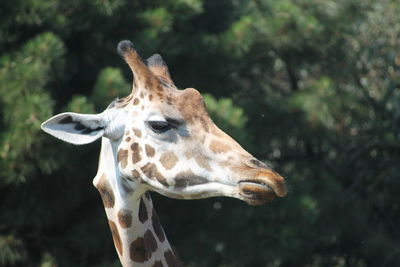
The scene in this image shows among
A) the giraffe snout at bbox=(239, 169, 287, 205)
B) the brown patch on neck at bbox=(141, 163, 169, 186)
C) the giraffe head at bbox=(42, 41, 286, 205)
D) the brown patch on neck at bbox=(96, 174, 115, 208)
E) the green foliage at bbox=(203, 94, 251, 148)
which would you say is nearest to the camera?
the giraffe snout at bbox=(239, 169, 287, 205)

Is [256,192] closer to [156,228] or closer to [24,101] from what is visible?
[156,228]

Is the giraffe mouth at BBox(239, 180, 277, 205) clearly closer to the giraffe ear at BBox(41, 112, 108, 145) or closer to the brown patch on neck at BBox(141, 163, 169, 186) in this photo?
the brown patch on neck at BBox(141, 163, 169, 186)

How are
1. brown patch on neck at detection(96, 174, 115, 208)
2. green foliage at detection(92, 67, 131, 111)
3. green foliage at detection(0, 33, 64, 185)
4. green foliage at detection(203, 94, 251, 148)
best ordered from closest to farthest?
1. brown patch on neck at detection(96, 174, 115, 208)
2. green foliage at detection(0, 33, 64, 185)
3. green foliage at detection(92, 67, 131, 111)
4. green foliage at detection(203, 94, 251, 148)

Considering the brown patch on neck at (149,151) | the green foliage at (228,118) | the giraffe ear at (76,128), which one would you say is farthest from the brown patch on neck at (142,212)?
the green foliage at (228,118)

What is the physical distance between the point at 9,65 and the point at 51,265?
1.63 meters

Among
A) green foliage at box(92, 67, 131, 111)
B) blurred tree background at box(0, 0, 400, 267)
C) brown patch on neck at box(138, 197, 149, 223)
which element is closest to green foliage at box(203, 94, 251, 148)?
blurred tree background at box(0, 0, 400, 267)

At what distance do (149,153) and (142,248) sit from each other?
1.41 ft

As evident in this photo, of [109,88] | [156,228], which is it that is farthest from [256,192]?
[109,88]

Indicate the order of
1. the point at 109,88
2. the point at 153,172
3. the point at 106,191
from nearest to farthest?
the point at 153,172, the point at 106,191, the point at 109,88

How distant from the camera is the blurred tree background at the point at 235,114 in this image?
6168mm

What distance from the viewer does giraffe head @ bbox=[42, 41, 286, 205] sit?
321 cm

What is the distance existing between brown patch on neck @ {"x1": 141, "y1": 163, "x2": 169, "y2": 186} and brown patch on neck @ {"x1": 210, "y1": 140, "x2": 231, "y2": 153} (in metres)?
0.25

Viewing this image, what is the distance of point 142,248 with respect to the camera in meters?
3.46

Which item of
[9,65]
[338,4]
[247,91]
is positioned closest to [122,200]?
[9,65]
